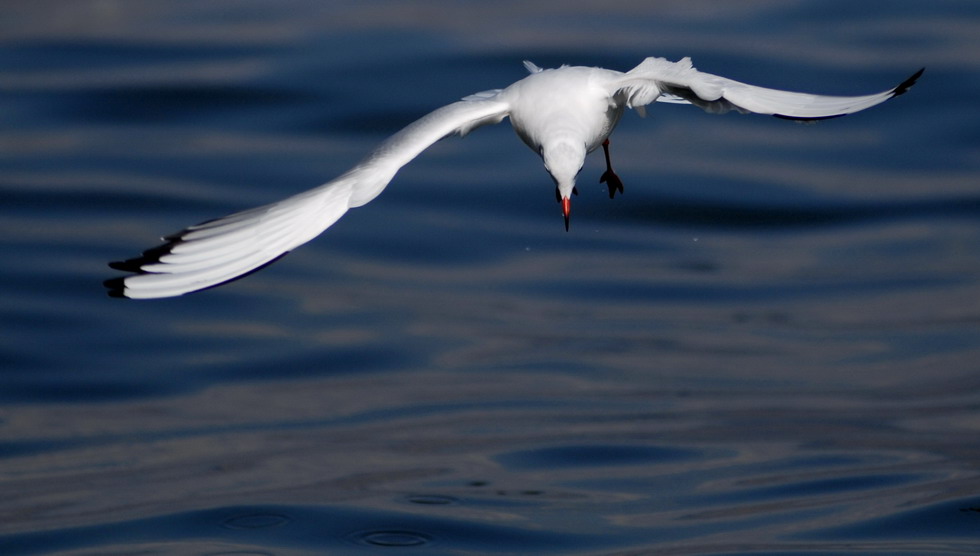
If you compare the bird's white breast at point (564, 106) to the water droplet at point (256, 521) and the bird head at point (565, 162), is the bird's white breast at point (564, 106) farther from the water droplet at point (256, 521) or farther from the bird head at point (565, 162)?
the water droplet at point (256, 521)

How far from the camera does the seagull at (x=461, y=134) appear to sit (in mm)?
5578

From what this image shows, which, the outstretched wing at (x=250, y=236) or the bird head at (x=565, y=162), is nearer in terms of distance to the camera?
the outstretched wing at (x=250, y=236)

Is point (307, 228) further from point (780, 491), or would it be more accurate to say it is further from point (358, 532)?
point (780, 491)

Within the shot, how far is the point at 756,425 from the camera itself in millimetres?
12273

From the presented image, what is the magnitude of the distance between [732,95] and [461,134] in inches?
50.9

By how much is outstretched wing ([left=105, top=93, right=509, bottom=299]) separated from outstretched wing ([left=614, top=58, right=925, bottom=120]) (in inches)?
35.0

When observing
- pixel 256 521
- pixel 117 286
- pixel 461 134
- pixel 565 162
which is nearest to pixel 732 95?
pixel 565 162

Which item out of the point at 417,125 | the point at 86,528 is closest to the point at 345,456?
the point at 86,528

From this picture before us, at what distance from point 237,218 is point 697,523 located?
5.53 meters

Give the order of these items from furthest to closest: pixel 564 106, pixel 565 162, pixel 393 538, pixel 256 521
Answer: pixel 256 521 → pixel 393 538 → pixel 564 106 → pixel 565 162

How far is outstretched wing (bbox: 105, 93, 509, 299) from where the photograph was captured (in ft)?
18.3

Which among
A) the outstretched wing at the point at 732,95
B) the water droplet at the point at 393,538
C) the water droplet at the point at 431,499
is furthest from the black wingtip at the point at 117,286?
the water droplet at the point at 431,499

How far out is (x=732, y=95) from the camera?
18.5 ft

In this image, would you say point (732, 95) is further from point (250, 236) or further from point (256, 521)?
point (256, 521)
